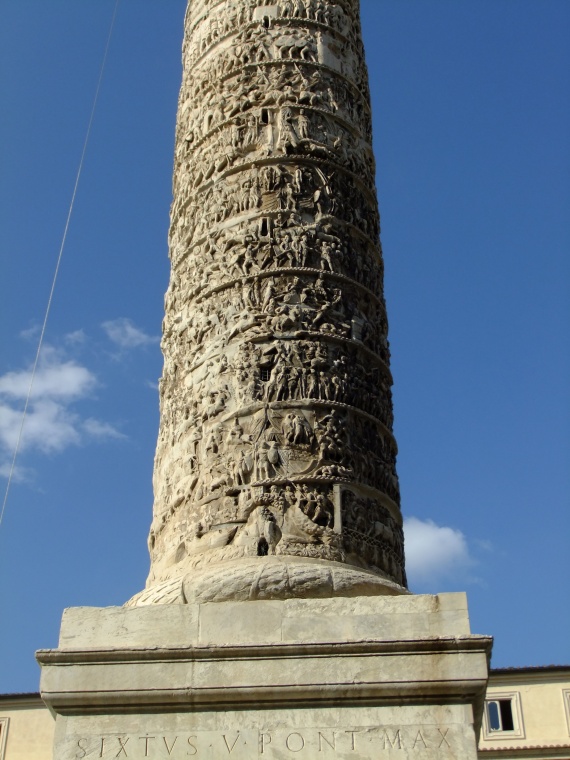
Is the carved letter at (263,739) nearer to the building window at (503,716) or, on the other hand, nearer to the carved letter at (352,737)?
the carved letter at (352,737)

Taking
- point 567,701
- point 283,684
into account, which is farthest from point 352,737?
point 567,701

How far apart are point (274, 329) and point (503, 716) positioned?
13101mm

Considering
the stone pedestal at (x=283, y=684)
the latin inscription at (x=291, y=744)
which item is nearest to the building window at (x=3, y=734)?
the stone pedestal at (x=283, y=684)

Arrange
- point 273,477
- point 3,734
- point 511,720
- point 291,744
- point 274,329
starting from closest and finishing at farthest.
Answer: point 291,744 → point 273,477 → point 274,329 → point 3,734 → point 511,720

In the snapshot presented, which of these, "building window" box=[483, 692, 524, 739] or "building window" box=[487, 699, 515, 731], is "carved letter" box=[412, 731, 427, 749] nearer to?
"building window" box=[483, 692, 524, 739]

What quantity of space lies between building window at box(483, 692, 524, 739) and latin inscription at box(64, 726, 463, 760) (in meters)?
13.2

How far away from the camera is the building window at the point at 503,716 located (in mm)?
17078

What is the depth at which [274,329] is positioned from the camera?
5.91 m

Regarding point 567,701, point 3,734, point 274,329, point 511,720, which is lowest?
point 274,329

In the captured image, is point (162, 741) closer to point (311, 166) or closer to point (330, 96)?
point (311, 166)

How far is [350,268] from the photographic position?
6.36 metres

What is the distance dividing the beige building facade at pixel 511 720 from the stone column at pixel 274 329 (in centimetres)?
1209

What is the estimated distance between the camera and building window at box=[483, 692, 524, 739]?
17.1 meters

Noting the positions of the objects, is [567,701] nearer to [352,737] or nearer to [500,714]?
[500,714]
